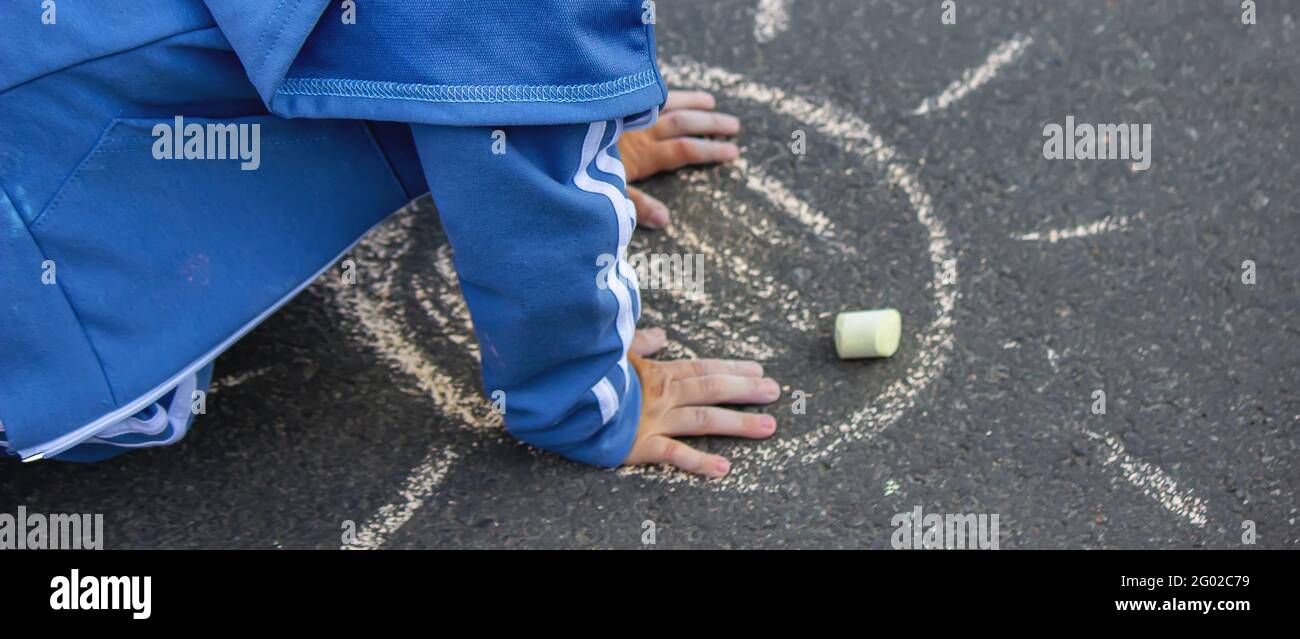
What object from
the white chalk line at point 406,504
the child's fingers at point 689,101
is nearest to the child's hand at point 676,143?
the child's fingers at point 689,101

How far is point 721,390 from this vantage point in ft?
6.08

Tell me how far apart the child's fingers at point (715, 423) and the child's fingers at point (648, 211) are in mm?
381

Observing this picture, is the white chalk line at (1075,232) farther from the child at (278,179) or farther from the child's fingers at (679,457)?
the child at (278,179)

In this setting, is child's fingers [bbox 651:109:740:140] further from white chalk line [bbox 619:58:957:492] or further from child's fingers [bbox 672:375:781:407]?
child's fingers [bbox 672:375:781:407]

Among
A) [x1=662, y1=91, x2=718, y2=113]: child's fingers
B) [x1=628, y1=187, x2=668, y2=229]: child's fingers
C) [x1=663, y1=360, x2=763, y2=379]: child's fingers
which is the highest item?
[x1=662, y1=91, x2=718, y2=113]: child's fingers

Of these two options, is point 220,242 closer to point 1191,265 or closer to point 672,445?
point 672,445

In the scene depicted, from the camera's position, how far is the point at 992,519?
1.75m

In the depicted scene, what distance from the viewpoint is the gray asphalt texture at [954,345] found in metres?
1.76

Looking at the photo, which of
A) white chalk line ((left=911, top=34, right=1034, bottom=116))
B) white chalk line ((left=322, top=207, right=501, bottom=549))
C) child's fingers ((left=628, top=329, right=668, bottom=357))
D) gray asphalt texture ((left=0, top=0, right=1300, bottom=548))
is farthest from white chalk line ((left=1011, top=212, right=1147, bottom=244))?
white chalk line ((left=322, top=207, right=501, bottom=549))

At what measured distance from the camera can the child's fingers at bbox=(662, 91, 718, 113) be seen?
219cm

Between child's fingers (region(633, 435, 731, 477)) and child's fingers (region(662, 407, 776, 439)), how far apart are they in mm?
32

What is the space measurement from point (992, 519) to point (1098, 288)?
0.48 metres

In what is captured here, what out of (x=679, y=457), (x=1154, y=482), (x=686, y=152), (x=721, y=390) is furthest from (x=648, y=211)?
(x=1154, y=482)
